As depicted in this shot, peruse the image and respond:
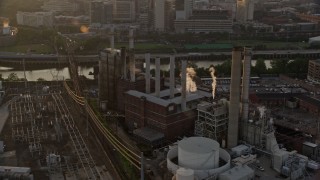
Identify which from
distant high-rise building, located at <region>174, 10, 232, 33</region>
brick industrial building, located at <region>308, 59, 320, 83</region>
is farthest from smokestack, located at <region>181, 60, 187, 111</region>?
distant high-rise building, located at <region>174, 10, 232, 33</region>

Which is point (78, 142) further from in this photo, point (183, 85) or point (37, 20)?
point (37, 20)

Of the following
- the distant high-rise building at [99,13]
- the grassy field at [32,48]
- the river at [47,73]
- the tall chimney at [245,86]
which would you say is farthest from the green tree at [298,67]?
the distant high-rise building at [99,13]

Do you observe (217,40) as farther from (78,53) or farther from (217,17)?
(78,53)

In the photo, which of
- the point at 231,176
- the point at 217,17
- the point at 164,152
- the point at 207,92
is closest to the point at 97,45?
the point at 217,17

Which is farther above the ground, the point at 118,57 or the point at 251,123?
the point at 118,57

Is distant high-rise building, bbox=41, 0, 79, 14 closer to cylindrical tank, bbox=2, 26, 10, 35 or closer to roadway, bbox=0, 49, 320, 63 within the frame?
cylindrical tank, bbox=2, 26, 10, 35

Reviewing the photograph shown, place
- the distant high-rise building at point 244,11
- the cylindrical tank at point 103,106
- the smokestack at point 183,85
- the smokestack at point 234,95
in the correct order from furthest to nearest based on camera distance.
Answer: the distant high-rise building at point 244,11
the cylindrical tank at point 103,106
the smokestack at point 183,85
the smokestack at point 234,95

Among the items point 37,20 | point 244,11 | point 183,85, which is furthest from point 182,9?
point 183,85

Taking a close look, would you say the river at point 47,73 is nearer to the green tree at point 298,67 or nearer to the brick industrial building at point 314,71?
the green tree at point 298,67
